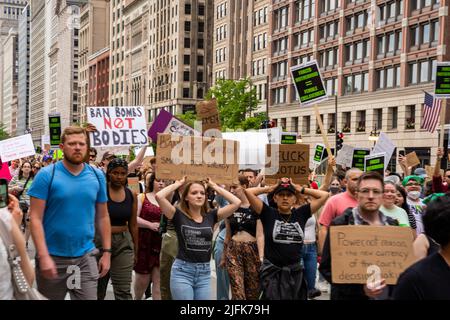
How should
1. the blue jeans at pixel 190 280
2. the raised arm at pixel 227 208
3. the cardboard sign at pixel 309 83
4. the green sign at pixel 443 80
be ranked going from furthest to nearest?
the green sign at pixel 443 80, the cardboard sign at pixel 309 83, the raised arm at pixel 227 208, the blue jeans at pixel 190 280

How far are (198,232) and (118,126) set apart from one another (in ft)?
17.2

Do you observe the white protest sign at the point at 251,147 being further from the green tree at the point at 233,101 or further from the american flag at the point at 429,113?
the green tree at the point at 233,101

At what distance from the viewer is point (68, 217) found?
666 cm

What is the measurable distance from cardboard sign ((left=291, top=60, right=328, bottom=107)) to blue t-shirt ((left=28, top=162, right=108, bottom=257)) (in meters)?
7.20

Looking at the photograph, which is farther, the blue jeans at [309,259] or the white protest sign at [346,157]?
the white protest sign at [346,157]

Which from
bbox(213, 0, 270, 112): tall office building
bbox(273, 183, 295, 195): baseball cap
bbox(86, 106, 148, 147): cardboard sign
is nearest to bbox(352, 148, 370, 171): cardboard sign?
bbox(86, 106, 148, 147): cardboard sign

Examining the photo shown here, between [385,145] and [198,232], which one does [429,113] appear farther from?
[198,232]

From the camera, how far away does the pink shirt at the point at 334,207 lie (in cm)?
835

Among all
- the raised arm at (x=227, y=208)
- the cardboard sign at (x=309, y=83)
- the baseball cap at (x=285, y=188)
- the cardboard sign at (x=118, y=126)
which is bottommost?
the raised arm at (x=227, y=208)

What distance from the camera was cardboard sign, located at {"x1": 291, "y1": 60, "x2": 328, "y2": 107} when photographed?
1355 centimetres

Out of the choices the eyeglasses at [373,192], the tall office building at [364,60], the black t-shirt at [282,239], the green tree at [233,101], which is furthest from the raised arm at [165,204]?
the green tree at [233,101]

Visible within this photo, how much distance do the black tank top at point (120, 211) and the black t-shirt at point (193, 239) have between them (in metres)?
0.83

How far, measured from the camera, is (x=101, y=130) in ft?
41.2
